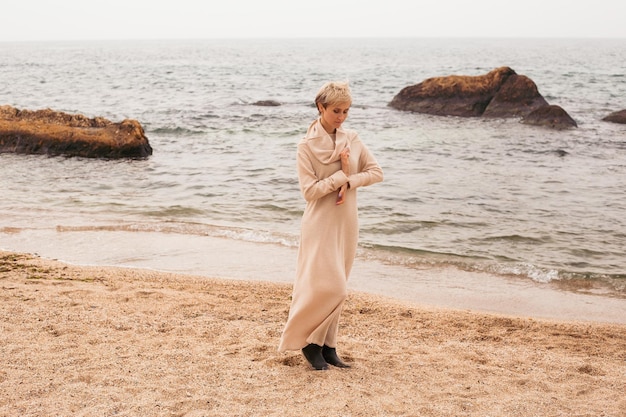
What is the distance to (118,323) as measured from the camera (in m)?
5.37

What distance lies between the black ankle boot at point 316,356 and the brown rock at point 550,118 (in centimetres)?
1874

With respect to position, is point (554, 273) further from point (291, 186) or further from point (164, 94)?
point (164, 94)

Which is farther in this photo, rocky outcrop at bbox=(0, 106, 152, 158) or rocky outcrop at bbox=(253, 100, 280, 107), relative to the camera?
rocky outcrop at bbox=(253, 100, 280, 107)

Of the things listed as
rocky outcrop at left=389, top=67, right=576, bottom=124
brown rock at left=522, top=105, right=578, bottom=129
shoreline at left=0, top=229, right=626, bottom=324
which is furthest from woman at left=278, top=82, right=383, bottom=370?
rocky outcrop at left=389, top=67, right=576, bottom=124

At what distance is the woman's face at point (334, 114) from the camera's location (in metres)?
4.11

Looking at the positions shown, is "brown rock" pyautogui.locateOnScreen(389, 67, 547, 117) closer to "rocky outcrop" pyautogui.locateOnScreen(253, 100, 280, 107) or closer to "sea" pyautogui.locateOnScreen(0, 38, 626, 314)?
"sea" pyautogui.locateOnScreen(0, 38, 626, 314)

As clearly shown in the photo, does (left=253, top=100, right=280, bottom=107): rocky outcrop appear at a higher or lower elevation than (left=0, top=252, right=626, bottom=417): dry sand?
higher

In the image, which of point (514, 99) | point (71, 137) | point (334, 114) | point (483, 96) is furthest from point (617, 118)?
point (334, 114)

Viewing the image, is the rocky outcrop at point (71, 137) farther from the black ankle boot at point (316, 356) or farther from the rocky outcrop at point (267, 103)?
the rocky outcrop at point (267, 103)

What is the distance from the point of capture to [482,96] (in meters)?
24.5

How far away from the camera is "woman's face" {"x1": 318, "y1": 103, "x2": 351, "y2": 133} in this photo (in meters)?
4.11

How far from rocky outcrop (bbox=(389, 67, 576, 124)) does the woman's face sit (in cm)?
2017

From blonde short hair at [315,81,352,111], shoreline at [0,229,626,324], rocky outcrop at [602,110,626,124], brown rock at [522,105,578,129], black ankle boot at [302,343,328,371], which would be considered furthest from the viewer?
rocky outcrop at [602,110,626,124]

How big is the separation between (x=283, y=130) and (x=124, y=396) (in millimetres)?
17695
